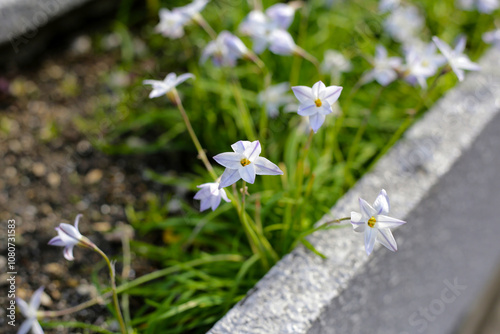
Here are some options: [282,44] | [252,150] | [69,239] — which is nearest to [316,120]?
[252,150]

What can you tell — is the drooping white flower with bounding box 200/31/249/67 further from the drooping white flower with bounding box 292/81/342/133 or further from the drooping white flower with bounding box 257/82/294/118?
the drooping white flower with bounding box 292/81/342/133

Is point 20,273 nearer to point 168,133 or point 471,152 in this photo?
point 168,133

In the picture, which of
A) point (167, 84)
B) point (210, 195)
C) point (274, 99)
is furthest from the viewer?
point (274, 99)

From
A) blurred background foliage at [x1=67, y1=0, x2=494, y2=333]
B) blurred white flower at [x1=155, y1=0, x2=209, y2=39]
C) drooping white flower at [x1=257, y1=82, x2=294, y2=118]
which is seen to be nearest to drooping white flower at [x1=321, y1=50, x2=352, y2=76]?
blurred background foliage at [x1=67, y1=0, x2=494, y2=333]

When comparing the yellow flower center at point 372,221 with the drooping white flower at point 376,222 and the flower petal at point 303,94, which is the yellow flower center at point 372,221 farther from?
the flower petal at point 303,94

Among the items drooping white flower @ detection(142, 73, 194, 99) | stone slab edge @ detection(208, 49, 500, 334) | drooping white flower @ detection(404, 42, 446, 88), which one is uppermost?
drooping white flower @ detection(142, 73, 194, 99)

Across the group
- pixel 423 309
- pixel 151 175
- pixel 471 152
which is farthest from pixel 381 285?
pixel 151 175

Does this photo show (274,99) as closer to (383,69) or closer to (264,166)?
(383,69)
